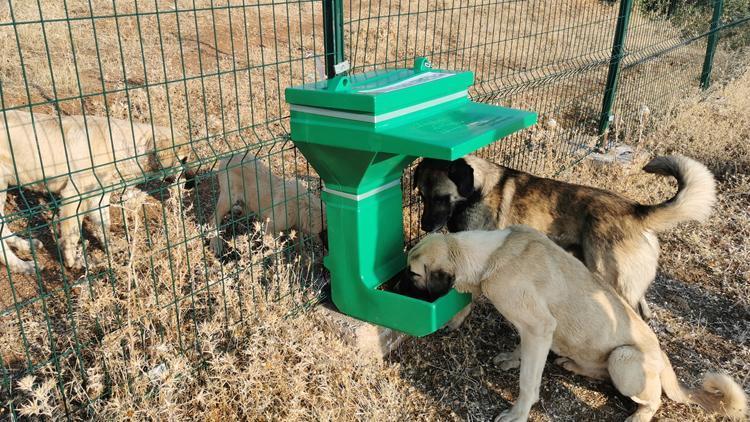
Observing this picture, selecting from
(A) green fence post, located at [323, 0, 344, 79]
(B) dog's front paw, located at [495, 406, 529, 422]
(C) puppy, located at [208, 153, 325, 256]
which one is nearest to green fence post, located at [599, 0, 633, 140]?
(C) puppy, located at [208, 153, 325, 256]

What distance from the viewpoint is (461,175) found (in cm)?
391

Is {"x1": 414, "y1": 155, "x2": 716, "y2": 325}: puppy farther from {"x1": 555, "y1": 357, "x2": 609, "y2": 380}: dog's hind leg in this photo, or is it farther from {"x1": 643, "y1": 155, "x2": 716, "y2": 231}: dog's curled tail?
{"x1": 555, "y1": 357, "x2": 609, "y2": 380}: dog's hind leg

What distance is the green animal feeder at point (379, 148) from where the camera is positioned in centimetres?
297

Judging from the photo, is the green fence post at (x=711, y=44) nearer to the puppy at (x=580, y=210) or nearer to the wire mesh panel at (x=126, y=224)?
the wire mesh panel at (x=126, y=224)

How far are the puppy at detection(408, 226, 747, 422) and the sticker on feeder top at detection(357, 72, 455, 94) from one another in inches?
34.2

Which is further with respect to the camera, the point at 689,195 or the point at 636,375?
the point at 689,195

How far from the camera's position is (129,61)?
9.09 meters

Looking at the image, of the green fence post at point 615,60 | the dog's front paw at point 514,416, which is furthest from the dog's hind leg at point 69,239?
the green fence post at point 615,60

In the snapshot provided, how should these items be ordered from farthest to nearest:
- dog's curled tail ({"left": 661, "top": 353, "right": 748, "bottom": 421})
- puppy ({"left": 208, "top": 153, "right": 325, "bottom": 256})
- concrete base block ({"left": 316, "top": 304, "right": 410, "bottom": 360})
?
puppy ({"left": 208, "top": 153, "right": 325, "bottom": 256}) → concrete base block ({"left": 316, "top": 304, "right": 410, "bottom": 360}) → dog's curled tail ({"left": 661, "top": 353, "right": 748, "bottom": 421})

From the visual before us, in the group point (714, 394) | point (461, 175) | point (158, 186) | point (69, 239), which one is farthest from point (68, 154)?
point (714, 394)

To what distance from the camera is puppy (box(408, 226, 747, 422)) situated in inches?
125

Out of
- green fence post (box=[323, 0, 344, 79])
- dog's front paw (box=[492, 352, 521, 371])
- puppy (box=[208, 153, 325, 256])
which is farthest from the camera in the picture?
puppy (box=[208, 153, 325, 256])

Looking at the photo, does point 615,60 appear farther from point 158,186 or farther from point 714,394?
point 158,186

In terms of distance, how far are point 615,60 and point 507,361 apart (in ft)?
16.8
